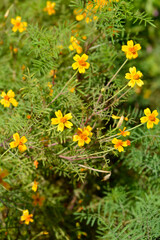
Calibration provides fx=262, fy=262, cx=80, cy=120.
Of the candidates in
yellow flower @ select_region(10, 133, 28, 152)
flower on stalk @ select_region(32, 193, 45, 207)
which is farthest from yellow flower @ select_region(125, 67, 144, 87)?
flower on stalk @ select_region(32, 193, 45, 207)

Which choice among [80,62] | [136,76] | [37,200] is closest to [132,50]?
[136,76]

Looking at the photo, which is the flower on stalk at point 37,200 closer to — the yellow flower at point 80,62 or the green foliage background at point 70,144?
the green foliage background at point 70,144

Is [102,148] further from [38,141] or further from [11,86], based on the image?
[11,86]

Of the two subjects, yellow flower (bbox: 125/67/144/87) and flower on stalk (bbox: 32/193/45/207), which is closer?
yellow flower (bbox: 125/67/144/87)

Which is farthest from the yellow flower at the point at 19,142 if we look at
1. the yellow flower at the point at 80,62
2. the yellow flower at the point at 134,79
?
the yellow flower at the point at 134,79

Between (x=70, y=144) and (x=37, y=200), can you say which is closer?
(x=70, y=144)

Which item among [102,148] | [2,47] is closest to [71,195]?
[102,148]

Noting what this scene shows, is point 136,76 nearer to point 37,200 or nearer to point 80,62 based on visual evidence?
point 80,62

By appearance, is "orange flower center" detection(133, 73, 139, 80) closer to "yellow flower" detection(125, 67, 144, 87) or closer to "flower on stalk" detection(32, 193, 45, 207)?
"yellow flower" detection(125, 67, 144, 87)
